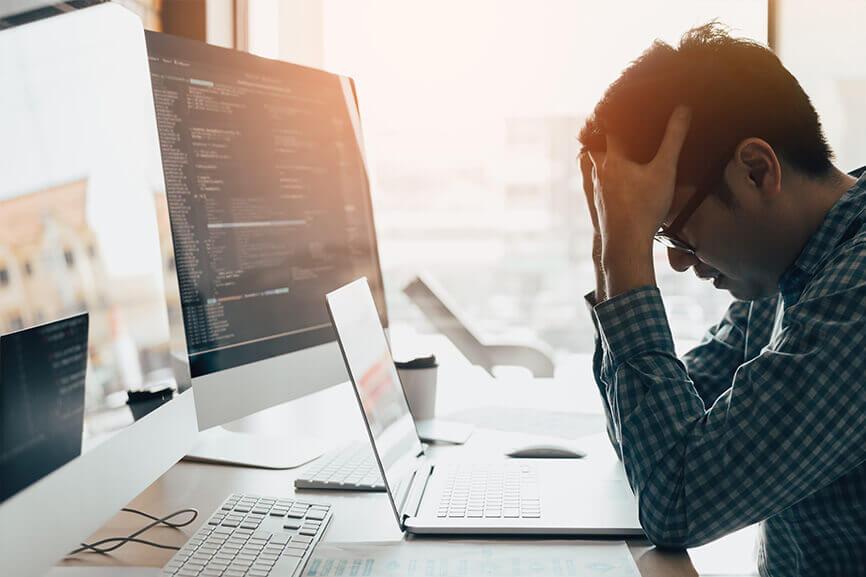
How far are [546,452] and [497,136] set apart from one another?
120cm

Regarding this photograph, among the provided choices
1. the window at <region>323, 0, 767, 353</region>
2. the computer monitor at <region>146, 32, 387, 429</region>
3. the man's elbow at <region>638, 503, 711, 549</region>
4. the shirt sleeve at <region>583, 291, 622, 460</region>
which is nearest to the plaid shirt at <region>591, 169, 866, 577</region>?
the man's elbow at <region>638, 503, 711, 549</region>

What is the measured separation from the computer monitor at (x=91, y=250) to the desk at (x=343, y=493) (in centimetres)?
17

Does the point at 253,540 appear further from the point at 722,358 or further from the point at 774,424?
the point at 722,358

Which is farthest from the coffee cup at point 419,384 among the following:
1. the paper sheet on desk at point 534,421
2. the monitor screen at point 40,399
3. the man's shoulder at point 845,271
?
the monitor screen at point 40,399

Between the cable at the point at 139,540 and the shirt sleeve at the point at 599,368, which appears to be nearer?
the cable at the point at 139,540

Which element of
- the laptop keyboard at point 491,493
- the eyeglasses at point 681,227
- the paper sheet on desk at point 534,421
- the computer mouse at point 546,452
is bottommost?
the paper sheet on desk at point 534,421

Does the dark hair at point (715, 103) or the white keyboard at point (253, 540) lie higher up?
the dark hair at point (715, 103)

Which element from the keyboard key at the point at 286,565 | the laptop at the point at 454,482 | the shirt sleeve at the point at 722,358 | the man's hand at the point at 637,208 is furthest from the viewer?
the shirt sleeve at the point at 722,358

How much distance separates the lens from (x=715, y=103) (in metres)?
0.94

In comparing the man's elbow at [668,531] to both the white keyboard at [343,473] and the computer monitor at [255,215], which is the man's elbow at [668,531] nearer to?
the white keyboard at [343,473]

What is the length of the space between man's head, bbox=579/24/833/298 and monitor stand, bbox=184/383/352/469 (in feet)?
2.16

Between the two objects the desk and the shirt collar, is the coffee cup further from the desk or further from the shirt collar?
the shirt collar

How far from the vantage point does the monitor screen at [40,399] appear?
498mm

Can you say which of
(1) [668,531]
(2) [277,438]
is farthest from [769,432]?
(2) [277,438]
